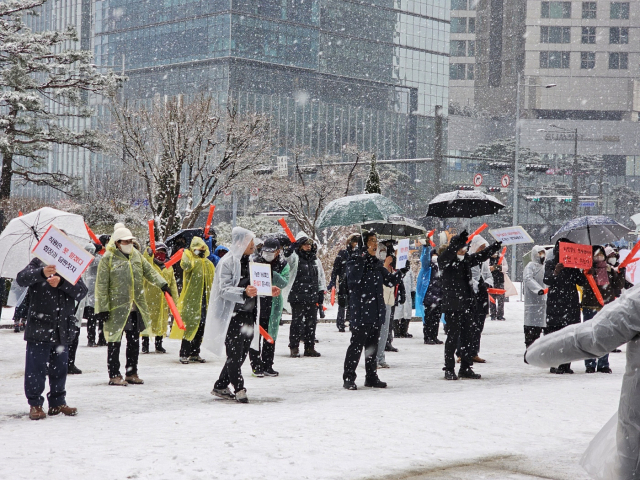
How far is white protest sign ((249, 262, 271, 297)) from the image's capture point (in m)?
8.66

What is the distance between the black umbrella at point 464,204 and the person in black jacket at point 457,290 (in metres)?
2.61

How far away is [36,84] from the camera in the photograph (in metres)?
27.8

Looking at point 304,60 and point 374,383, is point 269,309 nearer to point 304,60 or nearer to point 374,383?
point 374,383

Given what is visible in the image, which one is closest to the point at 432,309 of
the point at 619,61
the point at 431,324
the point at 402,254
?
the point at 431,324

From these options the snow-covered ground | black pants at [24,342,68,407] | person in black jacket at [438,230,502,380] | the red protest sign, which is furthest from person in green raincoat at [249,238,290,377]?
the red protest sign

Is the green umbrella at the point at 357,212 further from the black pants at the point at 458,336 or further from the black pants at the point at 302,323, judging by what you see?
the black pants at the point at 458,336

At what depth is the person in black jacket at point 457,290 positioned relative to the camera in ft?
34.8

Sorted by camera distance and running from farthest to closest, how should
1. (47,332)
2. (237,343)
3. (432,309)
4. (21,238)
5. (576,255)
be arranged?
1. (432,309)
2. (576,255)
3. (21,238)
4. (237,343)
5. (47,332)

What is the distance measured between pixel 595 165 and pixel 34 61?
2341 inches

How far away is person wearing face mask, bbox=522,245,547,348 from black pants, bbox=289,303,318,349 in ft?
10.1

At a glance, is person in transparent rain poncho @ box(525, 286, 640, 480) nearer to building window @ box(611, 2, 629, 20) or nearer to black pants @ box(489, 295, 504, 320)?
black pants @ box(489, 295, 504, 320)

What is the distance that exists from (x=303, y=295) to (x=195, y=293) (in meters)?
1.69

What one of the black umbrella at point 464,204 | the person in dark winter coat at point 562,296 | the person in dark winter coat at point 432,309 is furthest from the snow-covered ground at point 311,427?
the person in dark winter coat at point 432,309

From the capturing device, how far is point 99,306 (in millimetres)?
9641
